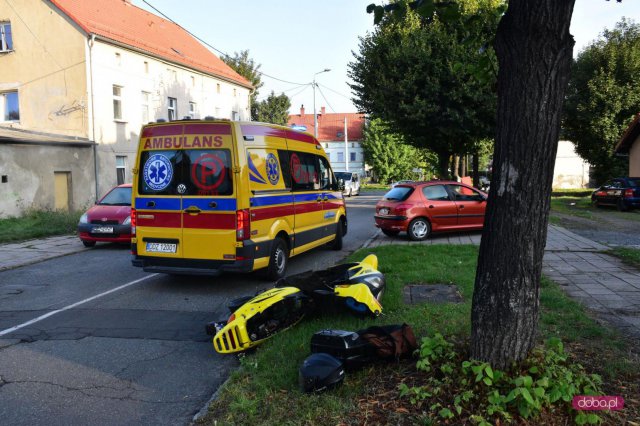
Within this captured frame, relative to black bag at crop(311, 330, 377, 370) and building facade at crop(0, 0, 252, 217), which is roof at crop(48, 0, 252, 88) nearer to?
building facade at crop(0, 0, 252, 217)

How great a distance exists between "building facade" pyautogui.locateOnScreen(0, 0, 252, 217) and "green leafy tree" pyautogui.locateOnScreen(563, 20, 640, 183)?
83.0 ft

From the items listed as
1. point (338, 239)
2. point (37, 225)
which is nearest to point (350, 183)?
point (37, 225)

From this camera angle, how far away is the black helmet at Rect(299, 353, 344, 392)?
3.69 m

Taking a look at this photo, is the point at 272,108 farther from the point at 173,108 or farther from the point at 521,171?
the point at 521,171

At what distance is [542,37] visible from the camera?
128 inches

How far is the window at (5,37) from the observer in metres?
22.5

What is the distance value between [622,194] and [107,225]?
71.5ft

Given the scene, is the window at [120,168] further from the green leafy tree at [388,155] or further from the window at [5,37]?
the green leafy tree at [388,155]

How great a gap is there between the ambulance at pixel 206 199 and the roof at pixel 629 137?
24.0 metres

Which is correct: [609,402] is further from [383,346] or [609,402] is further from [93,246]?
[93,246]

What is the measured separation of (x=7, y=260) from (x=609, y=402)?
11.2 metres

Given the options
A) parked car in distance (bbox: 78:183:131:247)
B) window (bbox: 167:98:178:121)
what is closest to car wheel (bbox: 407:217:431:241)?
parked car in distance (bbox: 78:183:131:247)

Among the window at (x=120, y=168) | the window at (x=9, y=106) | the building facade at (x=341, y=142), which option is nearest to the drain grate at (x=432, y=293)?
the window at (x=120, y=168)

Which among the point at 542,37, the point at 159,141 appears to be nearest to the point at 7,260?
the point at 159,141
